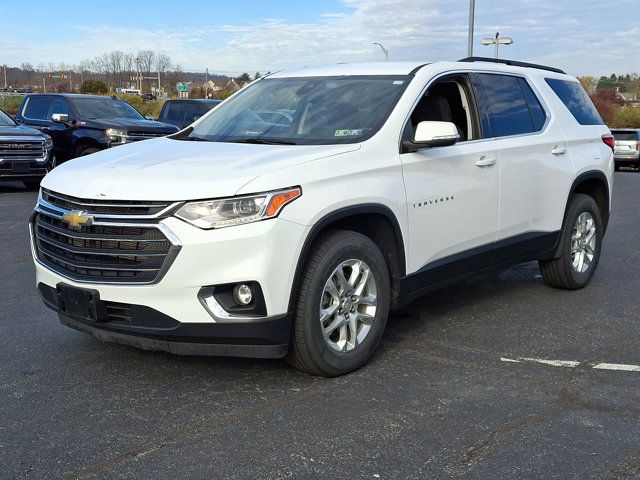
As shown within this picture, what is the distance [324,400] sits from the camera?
13.1 ft

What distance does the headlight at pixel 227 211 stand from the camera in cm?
376

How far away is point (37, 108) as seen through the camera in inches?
652

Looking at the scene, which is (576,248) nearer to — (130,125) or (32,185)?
(130,125)

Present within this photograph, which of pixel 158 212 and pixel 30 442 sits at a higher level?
pixel 158 212

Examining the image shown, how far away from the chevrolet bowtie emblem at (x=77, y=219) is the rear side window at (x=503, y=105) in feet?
9.38

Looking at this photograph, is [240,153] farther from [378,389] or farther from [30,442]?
[30,442]

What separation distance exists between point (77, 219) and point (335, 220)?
4.41 ft

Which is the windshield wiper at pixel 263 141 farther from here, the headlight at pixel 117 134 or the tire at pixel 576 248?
the headlight at pixel 117 134

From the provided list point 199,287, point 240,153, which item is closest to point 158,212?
point 199,287

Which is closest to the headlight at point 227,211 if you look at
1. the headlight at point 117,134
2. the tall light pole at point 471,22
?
the headlight at point 117,134

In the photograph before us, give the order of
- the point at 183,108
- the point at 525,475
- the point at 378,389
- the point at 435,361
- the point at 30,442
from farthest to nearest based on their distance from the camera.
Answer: the point at 183,108 → the point at 435,361 → the point at 378,389 → the point at 30,442 → the point at 525,475

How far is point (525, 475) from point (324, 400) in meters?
1.16

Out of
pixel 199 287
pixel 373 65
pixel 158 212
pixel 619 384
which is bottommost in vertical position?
pixel 619 384

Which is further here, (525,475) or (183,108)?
(183,108)
